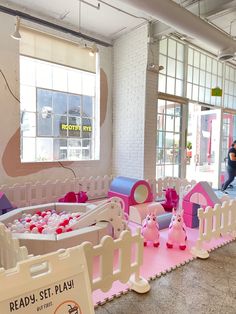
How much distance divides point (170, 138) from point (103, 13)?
256cm

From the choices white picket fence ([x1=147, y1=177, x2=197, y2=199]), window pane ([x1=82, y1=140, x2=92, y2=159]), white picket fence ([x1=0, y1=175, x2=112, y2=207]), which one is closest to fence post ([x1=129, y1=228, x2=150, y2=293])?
white picket fence ([x1=0, y1=175, x2=112, y2=207])

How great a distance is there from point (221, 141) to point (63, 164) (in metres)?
3.98

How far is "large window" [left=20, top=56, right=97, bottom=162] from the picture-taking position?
389 cm

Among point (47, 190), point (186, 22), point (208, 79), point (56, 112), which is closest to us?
point (186, 22)

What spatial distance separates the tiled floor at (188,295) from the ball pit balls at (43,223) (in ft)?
2.89

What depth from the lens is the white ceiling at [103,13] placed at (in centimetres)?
342

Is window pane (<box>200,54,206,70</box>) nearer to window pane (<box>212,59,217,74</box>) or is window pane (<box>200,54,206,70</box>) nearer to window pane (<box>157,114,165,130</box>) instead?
window pane (<box>212,59,217,74</box>)

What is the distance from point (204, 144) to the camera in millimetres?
7625

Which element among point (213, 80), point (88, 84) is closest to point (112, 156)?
point (88, 84)

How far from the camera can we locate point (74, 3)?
356cm

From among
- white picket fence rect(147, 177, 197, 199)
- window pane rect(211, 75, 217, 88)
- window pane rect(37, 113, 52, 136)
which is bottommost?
white picket fence rect(147, 177, 197, 199)

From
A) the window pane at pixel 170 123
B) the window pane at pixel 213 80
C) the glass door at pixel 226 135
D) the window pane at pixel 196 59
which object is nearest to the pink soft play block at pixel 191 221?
the window pane at pixel 170 123

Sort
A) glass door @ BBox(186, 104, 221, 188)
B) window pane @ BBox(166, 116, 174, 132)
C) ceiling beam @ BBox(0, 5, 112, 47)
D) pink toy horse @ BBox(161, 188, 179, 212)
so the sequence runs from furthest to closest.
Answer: glass door @ BBox(186, 104, 221, 188)
window pane @ BBox(166, 116, 174, 132)
pink toy horse @ BBox(161, 188, 179, 212)
ceiling beam @ BBox(0, 5, 112, 47)

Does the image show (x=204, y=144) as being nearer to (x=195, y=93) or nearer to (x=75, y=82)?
(x=195, y=93)
